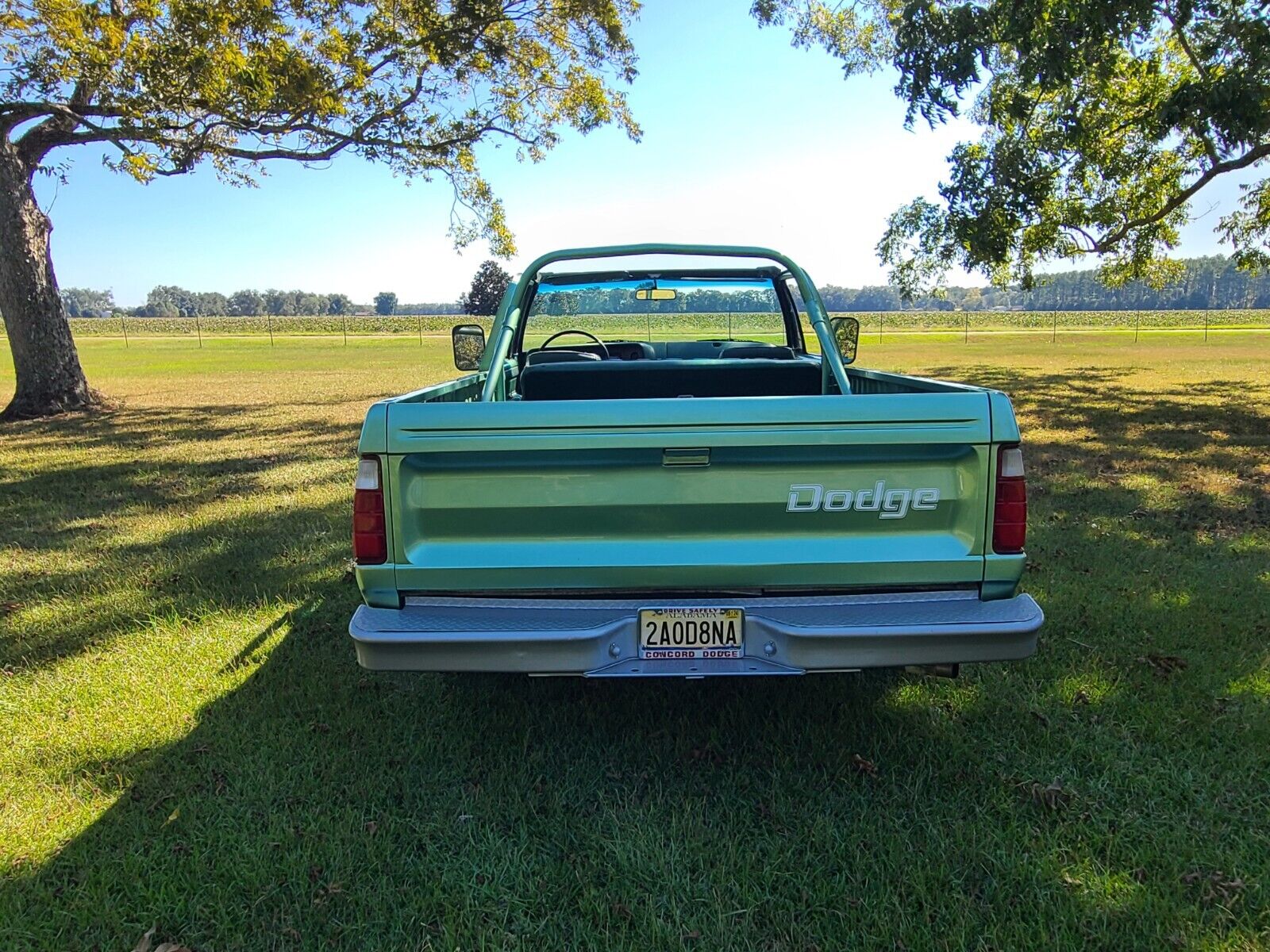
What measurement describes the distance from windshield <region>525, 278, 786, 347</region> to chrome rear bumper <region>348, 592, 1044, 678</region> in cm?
290

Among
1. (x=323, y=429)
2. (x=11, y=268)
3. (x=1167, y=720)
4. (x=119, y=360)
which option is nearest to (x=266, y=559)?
(x=1167, y=720)

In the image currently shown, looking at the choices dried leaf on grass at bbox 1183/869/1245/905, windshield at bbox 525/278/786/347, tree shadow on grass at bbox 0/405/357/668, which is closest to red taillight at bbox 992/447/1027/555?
dried leaf on grass at bbox 1183/869/1245/905

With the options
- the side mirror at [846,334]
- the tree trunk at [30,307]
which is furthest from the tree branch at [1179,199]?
the tree trunk at [30,307]

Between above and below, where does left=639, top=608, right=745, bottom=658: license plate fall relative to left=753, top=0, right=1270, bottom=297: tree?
below

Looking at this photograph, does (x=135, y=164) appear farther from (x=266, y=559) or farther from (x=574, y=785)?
(x=574, y=785)

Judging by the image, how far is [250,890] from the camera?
228cm

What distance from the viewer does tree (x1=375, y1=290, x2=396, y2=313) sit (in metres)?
126

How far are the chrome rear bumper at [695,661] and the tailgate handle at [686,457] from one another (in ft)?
1.46

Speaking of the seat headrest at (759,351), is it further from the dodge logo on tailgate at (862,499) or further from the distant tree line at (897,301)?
the distant tree line at (897,301)

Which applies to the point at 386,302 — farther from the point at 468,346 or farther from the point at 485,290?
the point at 468,346

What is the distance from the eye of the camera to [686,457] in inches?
96.1

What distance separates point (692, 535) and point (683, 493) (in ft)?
0.50

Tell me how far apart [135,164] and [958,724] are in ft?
40.8

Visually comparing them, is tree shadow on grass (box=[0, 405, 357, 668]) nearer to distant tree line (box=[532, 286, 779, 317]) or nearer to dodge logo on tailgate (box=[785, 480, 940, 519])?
distant tree line (box=[532, 286, 779, 317])
